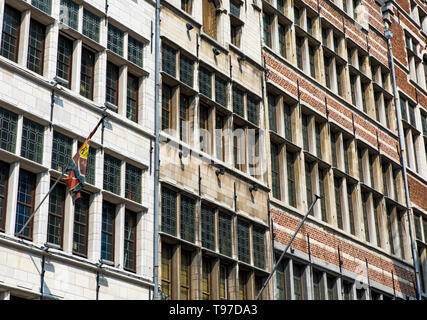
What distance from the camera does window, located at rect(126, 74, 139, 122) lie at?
19.0m

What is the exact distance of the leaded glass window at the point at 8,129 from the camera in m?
15.4

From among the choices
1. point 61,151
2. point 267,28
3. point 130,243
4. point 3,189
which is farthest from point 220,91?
point 3,189

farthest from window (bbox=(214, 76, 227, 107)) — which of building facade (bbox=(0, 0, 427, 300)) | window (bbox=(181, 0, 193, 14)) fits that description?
window (bbox=(181, 0, 193, 14))

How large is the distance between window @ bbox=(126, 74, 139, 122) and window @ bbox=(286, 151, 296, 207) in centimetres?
650

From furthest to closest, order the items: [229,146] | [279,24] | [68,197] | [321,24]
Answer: [321,24] → [279,24] → [229,146] → [68,197]

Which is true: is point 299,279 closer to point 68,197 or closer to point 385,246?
point 385,246

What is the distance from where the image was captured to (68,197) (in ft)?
54.1

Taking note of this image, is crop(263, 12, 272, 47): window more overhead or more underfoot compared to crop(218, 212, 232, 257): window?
more overhead

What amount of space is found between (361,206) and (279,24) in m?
6.24

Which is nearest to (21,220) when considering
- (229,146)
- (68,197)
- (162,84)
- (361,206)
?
(68,197)

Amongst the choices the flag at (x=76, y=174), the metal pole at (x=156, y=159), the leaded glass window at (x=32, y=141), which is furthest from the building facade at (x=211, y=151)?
the flag at (x=76, y=174)

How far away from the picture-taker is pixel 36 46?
16891 mm

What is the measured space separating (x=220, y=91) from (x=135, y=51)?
3.39 metres

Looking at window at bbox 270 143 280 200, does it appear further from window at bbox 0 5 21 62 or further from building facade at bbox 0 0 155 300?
window at bbox 0 5 21 62
